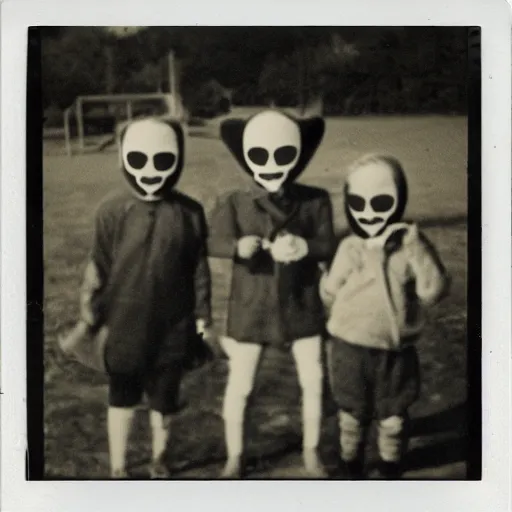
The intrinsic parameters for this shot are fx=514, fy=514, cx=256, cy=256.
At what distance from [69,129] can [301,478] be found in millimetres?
711

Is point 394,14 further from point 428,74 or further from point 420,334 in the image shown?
point 420,334

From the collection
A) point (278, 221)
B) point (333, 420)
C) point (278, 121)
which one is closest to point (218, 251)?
point (278, 221)

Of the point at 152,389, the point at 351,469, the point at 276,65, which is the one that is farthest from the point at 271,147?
the point at 351,469

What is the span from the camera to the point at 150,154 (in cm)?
87

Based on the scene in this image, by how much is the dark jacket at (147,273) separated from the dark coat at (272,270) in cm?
4

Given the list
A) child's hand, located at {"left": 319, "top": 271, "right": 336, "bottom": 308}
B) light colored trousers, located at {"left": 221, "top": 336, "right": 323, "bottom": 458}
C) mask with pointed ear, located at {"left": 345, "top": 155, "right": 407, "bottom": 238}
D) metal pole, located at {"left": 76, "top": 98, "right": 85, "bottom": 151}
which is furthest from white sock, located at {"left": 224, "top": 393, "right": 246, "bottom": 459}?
metal pole, located at {"left": 76, "top": 98, "right": 85, "bottom": 151}

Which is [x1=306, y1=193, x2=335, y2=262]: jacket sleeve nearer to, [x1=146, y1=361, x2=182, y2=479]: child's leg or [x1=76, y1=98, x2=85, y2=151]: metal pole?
[x1=146, y1=361, x2=182, y2=479]: child's leg

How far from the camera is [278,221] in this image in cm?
87

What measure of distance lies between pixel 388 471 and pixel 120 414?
464 mm

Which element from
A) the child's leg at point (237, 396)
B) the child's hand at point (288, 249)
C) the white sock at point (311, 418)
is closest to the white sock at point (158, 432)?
the child's leg at point (237, 396)

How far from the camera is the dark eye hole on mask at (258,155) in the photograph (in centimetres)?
87

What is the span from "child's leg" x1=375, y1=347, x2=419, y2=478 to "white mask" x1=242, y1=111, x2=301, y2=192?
356mm

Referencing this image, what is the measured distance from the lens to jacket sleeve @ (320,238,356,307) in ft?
2.84

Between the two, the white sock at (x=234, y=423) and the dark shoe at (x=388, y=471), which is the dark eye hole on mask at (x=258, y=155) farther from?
the dark shoe at (x=388, y=471)
